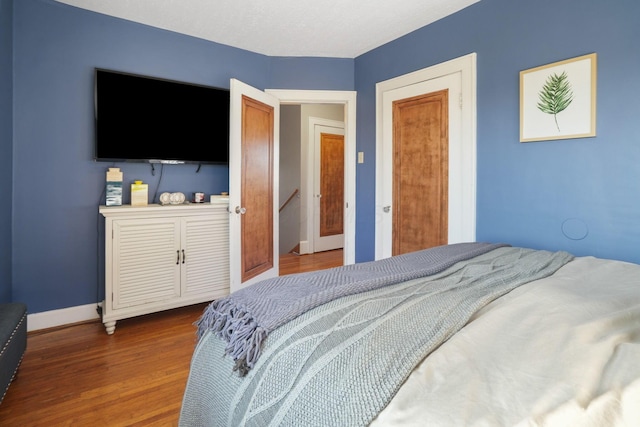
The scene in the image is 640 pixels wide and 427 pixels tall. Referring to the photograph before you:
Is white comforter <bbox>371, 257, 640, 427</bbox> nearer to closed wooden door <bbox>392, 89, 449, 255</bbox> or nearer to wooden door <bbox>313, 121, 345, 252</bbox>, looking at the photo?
closed wooden door <bbox>392, 89, 449, 255</bbox>

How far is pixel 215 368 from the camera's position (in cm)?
95

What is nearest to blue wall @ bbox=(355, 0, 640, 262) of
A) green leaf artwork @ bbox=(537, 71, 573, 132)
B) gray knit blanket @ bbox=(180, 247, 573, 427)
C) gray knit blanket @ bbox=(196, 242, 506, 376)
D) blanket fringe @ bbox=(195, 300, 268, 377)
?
green leaf artwork @ bbox=(537, 71, 573, 132)

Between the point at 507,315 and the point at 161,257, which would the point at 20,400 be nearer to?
the point at 161,257

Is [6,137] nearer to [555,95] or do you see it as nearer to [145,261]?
[145,261]

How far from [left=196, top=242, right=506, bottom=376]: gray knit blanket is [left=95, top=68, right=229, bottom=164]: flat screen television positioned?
82.2 inches

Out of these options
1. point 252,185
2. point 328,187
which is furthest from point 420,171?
point 328,187

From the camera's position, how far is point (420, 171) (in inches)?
113

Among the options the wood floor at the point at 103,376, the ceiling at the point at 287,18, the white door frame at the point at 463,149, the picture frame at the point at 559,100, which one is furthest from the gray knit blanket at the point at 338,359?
the ceiling at the point at 287,18

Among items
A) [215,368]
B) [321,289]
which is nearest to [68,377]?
[215,368]

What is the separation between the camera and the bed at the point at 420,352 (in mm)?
557

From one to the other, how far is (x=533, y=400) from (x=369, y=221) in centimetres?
284

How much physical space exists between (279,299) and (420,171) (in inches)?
87.2

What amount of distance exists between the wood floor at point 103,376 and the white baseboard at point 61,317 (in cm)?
5

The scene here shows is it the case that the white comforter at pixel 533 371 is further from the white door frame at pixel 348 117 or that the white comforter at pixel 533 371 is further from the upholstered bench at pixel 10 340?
the white door frame at pixel 348 117
